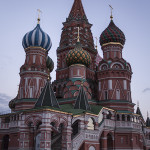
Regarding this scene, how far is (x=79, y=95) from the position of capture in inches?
944

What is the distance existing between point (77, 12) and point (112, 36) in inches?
349

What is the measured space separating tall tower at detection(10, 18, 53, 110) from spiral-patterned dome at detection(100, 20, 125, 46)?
745cm

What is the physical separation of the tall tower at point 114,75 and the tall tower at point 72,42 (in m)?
2.72

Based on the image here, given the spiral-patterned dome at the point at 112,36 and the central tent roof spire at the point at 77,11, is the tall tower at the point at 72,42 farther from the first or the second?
the spiral-patterned dome at the point at 112,36

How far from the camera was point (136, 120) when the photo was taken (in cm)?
2720

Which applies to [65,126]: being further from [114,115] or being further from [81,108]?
[114,115]

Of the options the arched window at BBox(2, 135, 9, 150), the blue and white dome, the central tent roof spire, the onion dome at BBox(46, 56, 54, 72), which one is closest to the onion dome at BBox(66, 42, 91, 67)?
the blue and white dome

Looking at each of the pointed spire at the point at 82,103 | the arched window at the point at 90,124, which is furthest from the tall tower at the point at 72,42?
the arched window at the point at 90,124

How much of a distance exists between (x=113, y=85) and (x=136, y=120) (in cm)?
502

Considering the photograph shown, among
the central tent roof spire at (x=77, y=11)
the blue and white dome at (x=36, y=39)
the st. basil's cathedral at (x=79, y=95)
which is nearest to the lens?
the st. basil's cathedral at (x=79, y=95)

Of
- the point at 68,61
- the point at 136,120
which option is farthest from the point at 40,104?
the point at 136,120

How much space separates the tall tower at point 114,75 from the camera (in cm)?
2817

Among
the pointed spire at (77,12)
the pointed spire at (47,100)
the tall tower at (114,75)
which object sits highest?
the pointed spire at (77,12)

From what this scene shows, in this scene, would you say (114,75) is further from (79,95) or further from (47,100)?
(47,100)
